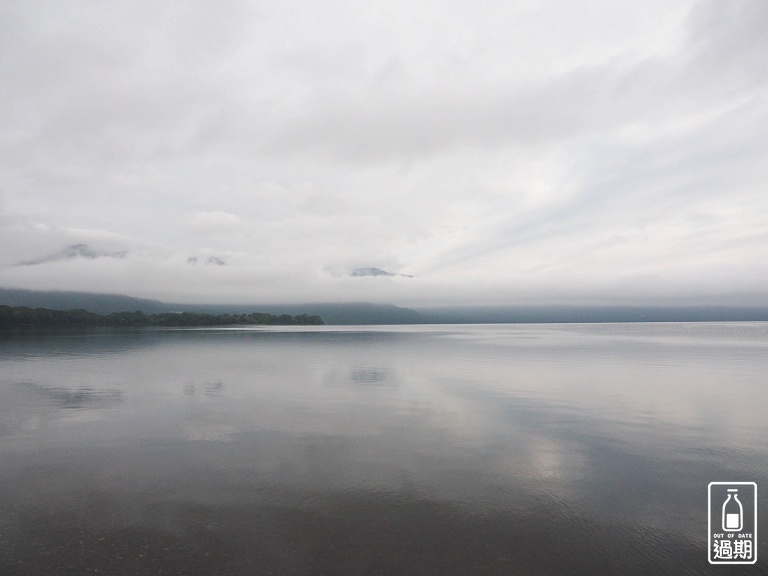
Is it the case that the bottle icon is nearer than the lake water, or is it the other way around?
the lake water

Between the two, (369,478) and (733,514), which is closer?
(733,514)

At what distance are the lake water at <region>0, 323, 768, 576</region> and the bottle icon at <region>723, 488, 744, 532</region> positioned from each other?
45cm

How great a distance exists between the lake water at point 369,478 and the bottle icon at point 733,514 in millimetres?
454

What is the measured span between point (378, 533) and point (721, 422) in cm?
1915

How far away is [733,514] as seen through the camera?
1084 centimetres

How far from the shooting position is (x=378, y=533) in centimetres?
973

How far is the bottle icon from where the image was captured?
10.3 m

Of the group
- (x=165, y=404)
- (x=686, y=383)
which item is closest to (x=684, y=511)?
(x=165, y=404)

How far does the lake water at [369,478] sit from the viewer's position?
29.3 ft

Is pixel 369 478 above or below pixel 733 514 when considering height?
below

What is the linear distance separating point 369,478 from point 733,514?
9355 mm

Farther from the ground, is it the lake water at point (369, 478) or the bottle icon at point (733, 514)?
the bottle icon at point (733, 514)

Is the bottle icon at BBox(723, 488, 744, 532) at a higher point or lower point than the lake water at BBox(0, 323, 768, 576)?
higher

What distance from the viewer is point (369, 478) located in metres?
13.0
